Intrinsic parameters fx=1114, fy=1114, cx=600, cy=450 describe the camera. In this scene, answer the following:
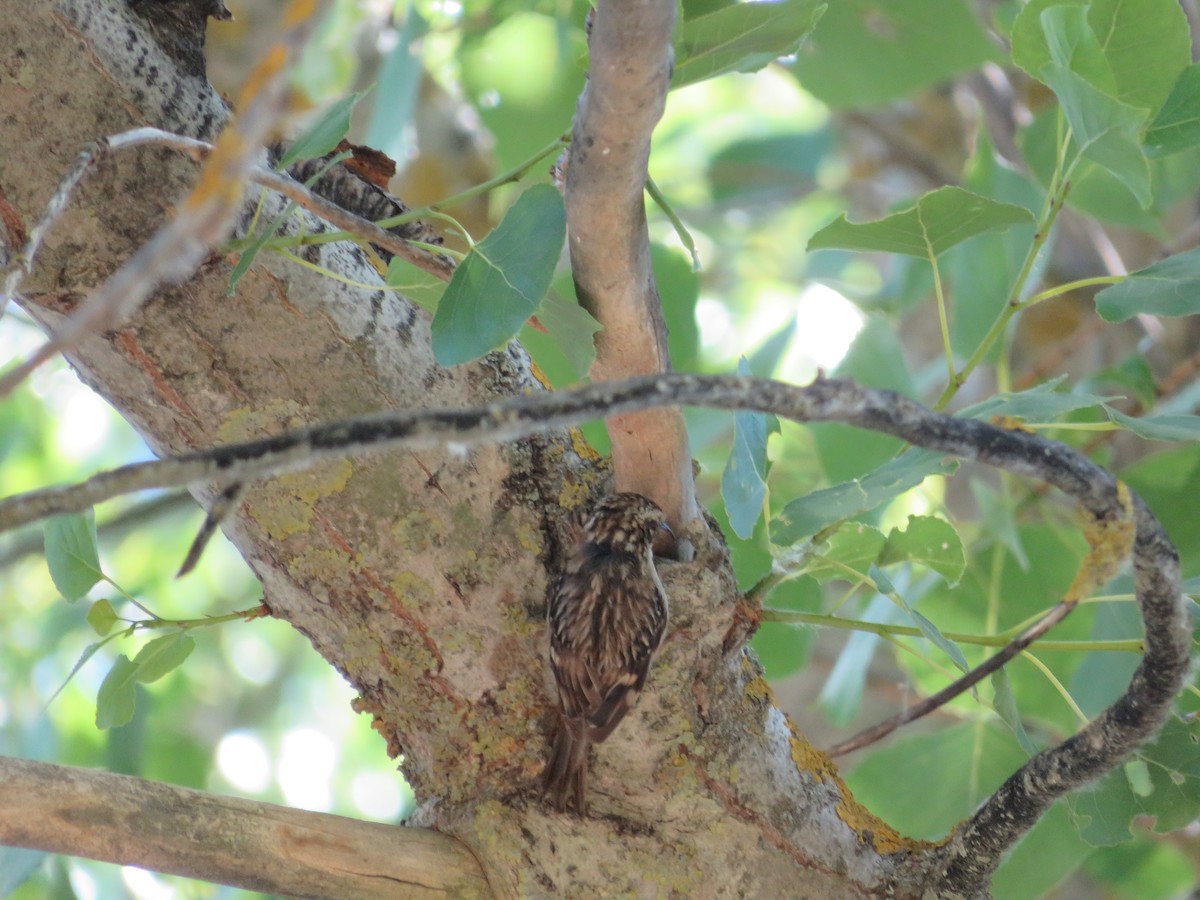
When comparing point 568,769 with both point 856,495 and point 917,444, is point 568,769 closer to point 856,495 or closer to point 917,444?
point 856,495

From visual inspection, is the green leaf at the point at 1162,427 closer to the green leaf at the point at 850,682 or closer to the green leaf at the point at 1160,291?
the green leaf at the point at 1160,291

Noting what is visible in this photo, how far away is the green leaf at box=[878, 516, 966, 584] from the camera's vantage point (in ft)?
3.74

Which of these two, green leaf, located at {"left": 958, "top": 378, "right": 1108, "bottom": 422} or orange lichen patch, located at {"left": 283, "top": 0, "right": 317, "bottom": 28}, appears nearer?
orange lichen patch, located at {"left": 283, "top": 0, "right": 317, "bottom": 28}

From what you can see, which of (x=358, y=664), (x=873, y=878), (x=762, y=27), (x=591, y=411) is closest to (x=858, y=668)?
(x=873, y=878)

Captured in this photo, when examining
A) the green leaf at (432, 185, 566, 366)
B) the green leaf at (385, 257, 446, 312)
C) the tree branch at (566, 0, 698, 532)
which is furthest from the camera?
the green leaf at (385, 257, 446, 312)

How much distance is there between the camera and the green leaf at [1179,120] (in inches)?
39.2

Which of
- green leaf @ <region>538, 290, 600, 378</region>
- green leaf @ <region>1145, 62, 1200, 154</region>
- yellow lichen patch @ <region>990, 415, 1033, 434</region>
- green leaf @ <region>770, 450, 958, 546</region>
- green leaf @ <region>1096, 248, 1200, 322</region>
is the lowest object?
green leaf @ <region>770, 450, 958, 546</region>

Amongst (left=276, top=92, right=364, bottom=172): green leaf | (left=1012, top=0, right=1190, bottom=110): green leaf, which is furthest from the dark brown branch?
(left=276, top=92, right=364, bottom=172): green leaf

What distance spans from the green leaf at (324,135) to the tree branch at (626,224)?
8.0 inches

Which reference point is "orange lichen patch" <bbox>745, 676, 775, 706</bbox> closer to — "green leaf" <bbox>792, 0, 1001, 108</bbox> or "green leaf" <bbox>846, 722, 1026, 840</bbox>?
"green leaf" <bbox>846, 722, 1026, 840</bbox>

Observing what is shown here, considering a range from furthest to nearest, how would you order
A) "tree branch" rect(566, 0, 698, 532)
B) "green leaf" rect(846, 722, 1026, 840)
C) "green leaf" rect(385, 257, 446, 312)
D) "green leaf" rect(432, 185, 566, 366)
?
"green leaf" rect(846, 722, 1026, 840) → "green leaf" rect(385, 257, 446, 312) → "green leaf" rect(432, 185, 566, 366) → "tree branch" rect(566, 0, 698, 532)

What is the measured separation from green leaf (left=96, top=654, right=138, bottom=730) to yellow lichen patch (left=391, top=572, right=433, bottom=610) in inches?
11.6

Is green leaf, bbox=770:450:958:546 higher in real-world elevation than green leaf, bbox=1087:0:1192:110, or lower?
lower

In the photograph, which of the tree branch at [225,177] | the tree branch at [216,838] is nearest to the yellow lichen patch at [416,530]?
the tree branch at [216,838]
